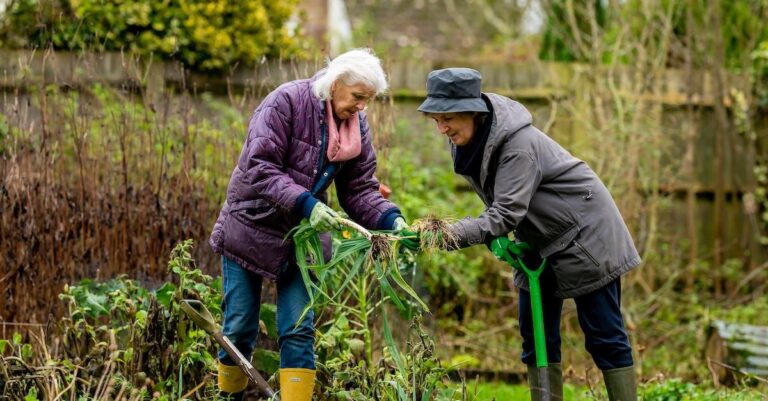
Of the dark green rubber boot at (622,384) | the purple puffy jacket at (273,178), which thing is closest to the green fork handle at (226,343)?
the purple puffy jacket at (273,178)

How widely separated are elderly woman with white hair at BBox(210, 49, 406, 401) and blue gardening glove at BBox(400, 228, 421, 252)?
11 cm

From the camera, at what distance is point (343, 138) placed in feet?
13.1

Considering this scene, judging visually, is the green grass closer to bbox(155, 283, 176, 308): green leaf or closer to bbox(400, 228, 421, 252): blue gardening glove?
bbox(400, 228, 421, 252): blue gardening glove

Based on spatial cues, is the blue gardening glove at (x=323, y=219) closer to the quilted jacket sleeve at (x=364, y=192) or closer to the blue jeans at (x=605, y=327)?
the quilted jacket sleeve at (x=364, y=192)

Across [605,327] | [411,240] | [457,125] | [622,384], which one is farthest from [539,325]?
[457,125]

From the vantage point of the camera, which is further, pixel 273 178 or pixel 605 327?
pixel 605 327

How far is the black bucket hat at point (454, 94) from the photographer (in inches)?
Answer: 147

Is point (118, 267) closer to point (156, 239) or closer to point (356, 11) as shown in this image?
point (156, 239)

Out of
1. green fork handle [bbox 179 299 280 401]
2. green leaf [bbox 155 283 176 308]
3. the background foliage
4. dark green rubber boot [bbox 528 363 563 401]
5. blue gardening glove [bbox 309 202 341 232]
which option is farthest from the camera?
the background foliage

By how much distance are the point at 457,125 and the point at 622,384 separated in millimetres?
1246

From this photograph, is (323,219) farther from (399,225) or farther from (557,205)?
(557,205)

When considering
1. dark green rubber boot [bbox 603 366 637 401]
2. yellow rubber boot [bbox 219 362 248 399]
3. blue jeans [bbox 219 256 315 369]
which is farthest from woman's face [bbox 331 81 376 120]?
dark green rubber boot [bbox 603 366 637 401]

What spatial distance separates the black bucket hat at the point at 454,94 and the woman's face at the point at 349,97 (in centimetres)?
25

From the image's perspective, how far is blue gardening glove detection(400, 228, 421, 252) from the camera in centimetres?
375
